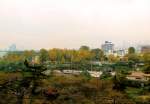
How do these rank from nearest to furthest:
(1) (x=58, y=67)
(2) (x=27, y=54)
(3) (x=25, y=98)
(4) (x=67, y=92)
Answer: (3) (x=25, y=98) → (4) (x=67, y=92) → (1) (x=58, y=67) → (2) (x=27, y=54)

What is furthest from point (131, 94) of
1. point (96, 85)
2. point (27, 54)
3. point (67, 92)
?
point (27, 54)

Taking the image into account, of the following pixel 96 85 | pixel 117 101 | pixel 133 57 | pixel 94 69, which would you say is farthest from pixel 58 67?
pixel 117 101

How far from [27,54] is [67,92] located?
26.0 metres

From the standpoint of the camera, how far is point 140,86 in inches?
516

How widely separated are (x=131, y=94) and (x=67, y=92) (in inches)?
91.8

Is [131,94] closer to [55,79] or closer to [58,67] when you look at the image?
[55,79]

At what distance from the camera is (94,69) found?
24078 mm

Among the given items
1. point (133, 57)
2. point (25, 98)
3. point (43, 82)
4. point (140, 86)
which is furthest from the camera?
point (133, 57)

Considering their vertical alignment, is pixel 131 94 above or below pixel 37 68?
below

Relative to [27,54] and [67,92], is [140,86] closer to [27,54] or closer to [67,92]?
[67,92]

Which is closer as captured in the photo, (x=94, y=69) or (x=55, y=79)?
(x=55, y=79)

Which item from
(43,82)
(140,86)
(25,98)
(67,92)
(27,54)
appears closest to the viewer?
(25,98)

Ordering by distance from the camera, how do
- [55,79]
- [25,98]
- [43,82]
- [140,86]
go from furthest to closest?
[140,86] → [55,79] → [43,82] → [25,98]

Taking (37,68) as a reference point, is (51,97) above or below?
below
